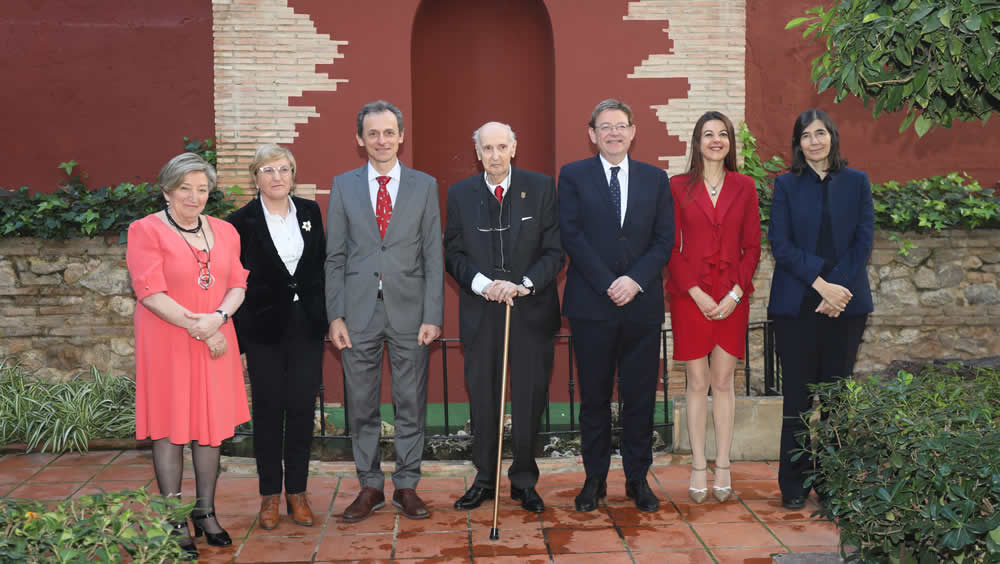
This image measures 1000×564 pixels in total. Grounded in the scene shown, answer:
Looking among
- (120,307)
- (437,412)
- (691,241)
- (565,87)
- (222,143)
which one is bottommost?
(437,412)

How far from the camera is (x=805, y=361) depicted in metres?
4.46

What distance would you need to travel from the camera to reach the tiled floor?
3.97 meters

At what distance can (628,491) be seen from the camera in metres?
4.67

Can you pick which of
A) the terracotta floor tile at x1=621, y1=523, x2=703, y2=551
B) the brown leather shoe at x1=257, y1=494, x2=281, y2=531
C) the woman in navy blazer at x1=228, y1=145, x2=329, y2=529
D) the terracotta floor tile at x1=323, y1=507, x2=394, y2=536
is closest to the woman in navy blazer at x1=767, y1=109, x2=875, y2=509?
the terracotta floor tile at x1=621, y1=523, x2=703, y2=551

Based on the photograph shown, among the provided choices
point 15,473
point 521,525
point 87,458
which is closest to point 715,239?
point 521,525

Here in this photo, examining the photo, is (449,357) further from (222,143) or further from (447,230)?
(447,230)

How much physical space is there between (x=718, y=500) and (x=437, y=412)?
124 inches

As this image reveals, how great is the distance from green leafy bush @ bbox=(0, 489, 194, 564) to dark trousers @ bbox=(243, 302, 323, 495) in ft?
5.22

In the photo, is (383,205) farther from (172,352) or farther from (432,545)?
(432,545)

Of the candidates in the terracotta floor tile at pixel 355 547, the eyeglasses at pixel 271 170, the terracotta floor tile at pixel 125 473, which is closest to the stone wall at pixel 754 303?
the terracotta floor tile at pixel 125 473

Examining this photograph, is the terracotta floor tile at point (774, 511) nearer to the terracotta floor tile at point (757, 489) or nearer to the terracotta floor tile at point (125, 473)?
the terracotta floor tile at point (757, 489)

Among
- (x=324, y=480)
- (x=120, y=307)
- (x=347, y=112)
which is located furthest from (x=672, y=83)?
(x=120, y=307)

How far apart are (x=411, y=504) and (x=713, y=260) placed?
2.03 m

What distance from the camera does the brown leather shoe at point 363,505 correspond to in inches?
174
